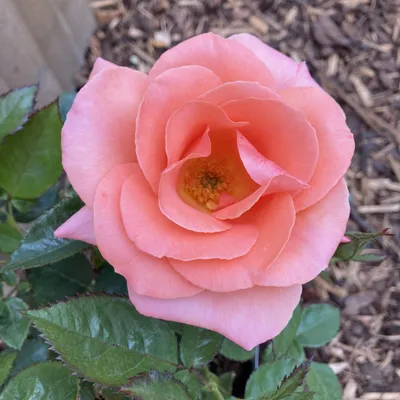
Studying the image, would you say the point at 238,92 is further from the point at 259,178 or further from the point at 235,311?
the point at 235,311

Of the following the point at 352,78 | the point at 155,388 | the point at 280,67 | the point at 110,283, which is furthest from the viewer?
the point at 352,78

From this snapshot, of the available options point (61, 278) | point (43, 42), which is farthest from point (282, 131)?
point (43, 42)

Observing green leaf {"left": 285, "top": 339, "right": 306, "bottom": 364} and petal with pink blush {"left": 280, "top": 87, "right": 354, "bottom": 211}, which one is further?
green leaf {"left": 285, "top": 339, "right": 306, "bottom": 364}

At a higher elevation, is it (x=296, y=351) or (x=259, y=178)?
(x=259, y=178)

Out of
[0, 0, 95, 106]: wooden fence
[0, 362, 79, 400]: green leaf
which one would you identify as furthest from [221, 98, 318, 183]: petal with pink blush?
[0, 0, 95, 106]: wooden fence

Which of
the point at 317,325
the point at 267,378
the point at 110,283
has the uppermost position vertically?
the point at 110,283

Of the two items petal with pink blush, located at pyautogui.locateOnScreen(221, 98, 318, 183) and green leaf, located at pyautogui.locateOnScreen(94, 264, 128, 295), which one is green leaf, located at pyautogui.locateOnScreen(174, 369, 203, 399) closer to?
green leaf, located at pyautogui.locateOnScreen(94, 264, 128, 295)

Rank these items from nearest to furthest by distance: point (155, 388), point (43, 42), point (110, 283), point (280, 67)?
point (155, 388)
point (280, 67)
point (110, 283)
point (43, 42)
